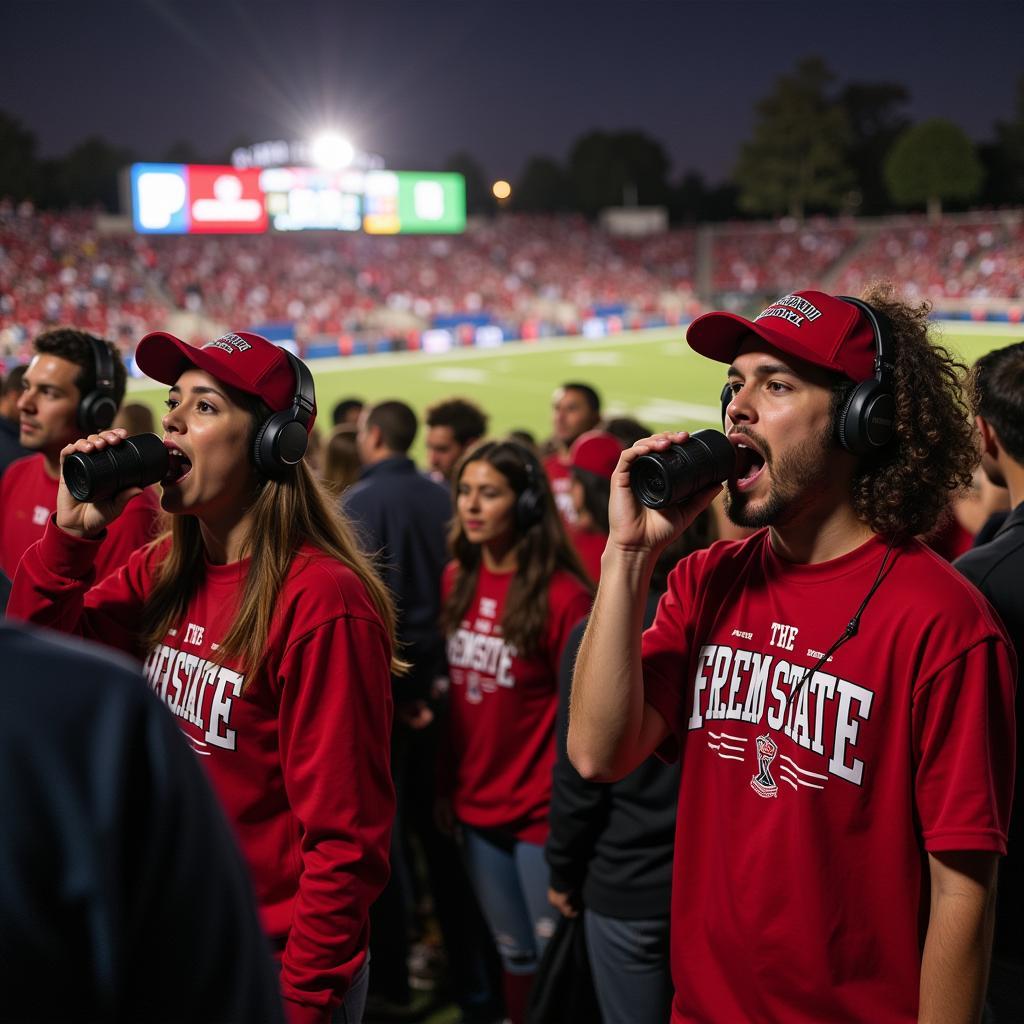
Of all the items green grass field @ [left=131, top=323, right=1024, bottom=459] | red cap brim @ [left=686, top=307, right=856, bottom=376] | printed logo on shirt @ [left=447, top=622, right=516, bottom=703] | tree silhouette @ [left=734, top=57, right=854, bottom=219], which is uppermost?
tree silhouette @ [left=734, top=57, right=854, bottom=219]

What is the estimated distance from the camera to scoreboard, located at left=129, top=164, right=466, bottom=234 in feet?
132

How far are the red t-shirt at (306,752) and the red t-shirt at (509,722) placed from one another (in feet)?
4.78

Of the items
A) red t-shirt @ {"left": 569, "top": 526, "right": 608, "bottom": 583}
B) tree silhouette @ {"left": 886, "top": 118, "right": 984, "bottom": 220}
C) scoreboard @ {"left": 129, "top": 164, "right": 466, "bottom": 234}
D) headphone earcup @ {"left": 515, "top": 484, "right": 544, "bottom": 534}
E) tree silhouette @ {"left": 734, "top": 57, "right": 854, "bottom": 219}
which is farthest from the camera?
tree silhouette @ {"left": 734, "top": 57, "right": 854, "bottom": 219}

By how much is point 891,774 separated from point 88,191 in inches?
2387

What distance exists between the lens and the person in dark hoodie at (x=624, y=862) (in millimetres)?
3141

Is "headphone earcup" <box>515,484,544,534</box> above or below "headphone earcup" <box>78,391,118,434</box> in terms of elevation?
below

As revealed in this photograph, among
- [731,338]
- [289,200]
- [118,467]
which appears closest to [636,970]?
[731,338]

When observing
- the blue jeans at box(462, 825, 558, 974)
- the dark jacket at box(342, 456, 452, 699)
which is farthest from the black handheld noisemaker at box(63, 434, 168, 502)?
the dark jacket at box(342, 456, 452, 699)

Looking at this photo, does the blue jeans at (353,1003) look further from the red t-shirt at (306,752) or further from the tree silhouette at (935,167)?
the tree silhouette at (935,167)

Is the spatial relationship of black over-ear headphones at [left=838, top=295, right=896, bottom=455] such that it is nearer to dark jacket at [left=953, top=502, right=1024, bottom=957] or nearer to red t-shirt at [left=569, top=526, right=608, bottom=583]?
dark jacket at [left=953, top=502, right=1024, bottom=957]

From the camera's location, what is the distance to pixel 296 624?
7.97 feet

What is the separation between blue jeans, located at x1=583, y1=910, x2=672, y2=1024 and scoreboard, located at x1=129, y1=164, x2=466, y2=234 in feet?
135

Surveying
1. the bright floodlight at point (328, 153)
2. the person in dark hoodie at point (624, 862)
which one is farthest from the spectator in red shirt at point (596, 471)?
the bright floodlight at point (328, 153)

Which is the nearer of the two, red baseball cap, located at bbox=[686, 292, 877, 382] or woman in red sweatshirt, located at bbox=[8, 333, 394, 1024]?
red baseball cap, located at bbox=[686, 292, 877, 382]
